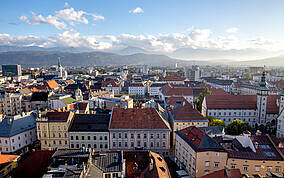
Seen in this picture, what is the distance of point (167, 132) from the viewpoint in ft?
179

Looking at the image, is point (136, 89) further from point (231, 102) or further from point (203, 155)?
point (203, 155)

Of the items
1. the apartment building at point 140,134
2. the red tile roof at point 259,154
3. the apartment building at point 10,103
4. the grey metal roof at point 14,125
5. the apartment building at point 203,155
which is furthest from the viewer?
the apartment building at point 10,103

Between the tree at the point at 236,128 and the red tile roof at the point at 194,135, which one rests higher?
the red tile roof at the point at 194,135

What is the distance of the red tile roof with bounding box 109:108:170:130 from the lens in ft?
180

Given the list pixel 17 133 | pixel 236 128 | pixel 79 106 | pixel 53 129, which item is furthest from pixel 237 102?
A: pixel 17 133

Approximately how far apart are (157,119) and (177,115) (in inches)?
415

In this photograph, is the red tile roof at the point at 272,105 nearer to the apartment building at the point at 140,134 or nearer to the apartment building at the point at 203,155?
the apartment building at the point at 140,134

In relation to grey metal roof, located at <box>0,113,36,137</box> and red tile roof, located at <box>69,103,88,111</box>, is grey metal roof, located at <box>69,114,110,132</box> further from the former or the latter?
red tile roof, located at <box>69,103,88,111</box>

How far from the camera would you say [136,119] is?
185ft

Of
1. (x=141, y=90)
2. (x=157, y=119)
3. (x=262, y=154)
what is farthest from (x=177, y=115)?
(x=141, y=90)

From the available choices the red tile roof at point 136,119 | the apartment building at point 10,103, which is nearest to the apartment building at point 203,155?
the red tile roof at point 136,119

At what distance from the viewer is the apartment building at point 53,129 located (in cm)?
5453

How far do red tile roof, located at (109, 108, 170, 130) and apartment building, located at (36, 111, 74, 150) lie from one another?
13064mm

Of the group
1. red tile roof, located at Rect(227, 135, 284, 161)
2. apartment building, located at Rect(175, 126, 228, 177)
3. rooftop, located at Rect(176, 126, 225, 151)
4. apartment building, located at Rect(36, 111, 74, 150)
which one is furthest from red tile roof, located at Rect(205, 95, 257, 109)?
apartment building, located at Rect(36, 111, 74, 150)
